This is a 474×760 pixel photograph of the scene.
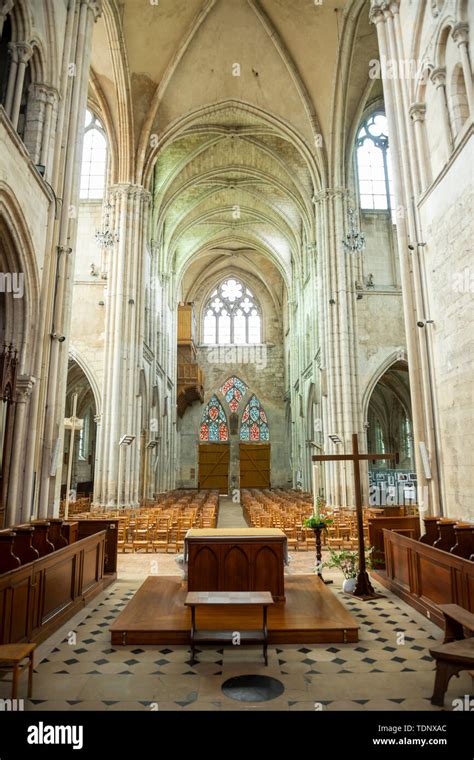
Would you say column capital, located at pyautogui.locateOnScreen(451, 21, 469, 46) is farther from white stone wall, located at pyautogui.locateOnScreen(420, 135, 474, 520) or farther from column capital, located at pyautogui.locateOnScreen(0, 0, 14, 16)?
column capital, located at pyautogui.locateOnScreen(0, 0, 14, 16)

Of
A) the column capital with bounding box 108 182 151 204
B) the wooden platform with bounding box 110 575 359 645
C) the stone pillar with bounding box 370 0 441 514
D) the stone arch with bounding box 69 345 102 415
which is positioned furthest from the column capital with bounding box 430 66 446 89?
the stone arch with bounding box 69 345 102 415

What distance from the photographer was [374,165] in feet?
71.9

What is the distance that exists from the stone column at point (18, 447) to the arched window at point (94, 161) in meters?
14.7

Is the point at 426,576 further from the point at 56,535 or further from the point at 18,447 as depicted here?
the point at 18,447

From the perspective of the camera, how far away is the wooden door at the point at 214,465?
35.8 metres

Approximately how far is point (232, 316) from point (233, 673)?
34323mm

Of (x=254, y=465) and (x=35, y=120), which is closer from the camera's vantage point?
(x=35, y=120)

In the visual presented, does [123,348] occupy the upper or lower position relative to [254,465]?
upper

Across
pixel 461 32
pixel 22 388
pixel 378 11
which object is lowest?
pixel 22 388

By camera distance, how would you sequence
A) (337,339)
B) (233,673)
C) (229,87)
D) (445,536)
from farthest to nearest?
(229,87) → (337,339) → (445,536) → (233,673)

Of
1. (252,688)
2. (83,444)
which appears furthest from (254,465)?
(252,688)

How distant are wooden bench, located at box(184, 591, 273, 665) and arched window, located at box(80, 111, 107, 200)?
1945 cm

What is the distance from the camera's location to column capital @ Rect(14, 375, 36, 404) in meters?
8.73

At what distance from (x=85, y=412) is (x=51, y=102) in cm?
2258
